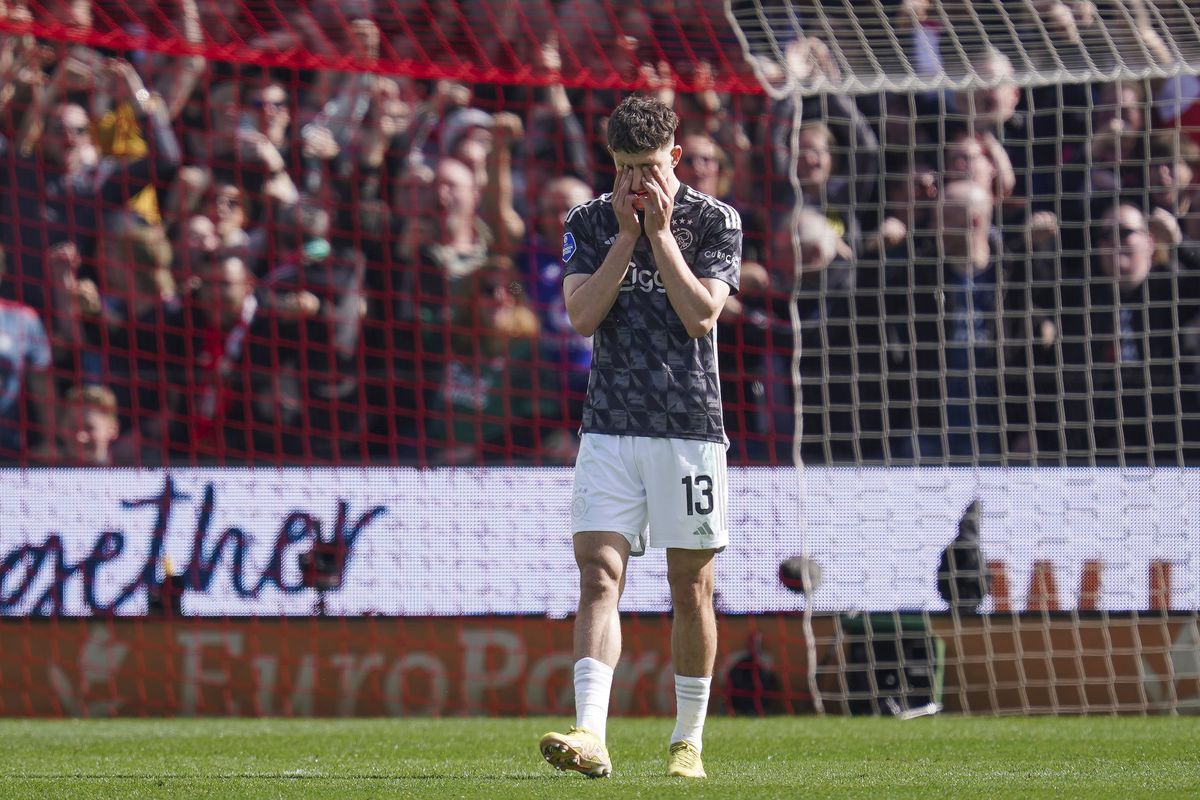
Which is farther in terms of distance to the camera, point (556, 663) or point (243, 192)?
point (243, 192)

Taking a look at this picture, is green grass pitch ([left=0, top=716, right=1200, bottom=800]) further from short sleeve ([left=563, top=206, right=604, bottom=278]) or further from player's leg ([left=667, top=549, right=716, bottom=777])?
short sleeve ([left=563, top=206, right=604, bottom=278])

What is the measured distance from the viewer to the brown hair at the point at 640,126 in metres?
4.13

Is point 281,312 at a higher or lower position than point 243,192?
lower

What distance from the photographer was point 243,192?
846 centimetres

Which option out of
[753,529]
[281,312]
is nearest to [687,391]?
[753,529]

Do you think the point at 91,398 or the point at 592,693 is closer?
the point at 592,693

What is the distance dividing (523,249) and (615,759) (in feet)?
12.2

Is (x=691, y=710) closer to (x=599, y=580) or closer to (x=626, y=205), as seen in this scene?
(x=599, y=580)

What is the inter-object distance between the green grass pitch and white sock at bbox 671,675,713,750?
0.13m

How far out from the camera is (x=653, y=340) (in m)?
4.30

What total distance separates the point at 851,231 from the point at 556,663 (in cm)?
242

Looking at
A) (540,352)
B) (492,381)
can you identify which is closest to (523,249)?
(540,352)

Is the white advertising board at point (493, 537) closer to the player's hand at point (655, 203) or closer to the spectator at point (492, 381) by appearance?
the spectator at point (492, 381)

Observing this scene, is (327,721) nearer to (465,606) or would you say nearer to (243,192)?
(465,606)
